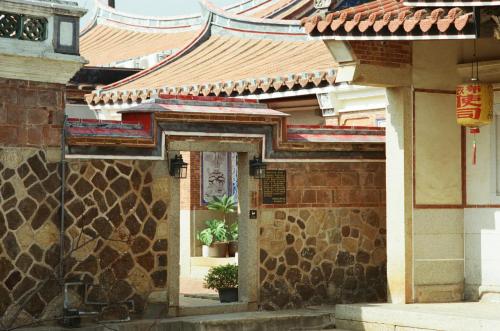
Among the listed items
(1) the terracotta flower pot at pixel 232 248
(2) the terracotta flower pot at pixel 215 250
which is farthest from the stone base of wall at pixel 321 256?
(1) the terracotta flower pot at pixel 232 248

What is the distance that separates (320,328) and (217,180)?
25.9ft

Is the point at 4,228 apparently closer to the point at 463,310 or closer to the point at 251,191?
the point at 251,191

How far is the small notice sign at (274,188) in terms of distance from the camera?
1570 centimetres

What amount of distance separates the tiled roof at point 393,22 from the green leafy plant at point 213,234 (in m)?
8.07

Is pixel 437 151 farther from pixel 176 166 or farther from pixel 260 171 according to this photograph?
pixel 176 166

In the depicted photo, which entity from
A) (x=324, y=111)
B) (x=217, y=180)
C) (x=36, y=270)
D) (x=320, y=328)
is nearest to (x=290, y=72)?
(x=324, y=111)

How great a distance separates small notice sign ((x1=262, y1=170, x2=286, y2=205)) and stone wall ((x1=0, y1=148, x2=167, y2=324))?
159 centimetres

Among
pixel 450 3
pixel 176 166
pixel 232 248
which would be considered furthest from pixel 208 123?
pixel 232 248

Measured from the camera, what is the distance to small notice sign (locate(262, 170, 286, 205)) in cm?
1570

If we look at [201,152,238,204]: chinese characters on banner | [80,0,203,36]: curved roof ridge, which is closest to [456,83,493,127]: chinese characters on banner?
[201,152,238,204]: chinese characters on banner

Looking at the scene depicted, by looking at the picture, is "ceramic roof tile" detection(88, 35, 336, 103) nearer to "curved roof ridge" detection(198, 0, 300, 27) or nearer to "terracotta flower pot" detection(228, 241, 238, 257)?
"curved roof ridge" detection(198, 0, 300, 27)

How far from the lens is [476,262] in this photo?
50.3 feet

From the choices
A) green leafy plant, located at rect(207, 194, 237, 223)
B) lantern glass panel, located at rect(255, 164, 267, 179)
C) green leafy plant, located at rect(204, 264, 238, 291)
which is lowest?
green leafy plant, located at rect(204, 264, 238, 291)

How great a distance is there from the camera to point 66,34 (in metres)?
13.5
